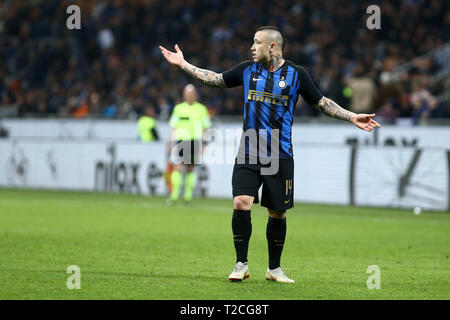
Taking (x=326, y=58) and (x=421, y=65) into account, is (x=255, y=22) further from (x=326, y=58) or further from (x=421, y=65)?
(x=421, y=65)

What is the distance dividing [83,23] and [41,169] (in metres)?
8.90

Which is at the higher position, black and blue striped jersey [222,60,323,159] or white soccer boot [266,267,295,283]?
black and blue striped jersey [222,60,323,159]

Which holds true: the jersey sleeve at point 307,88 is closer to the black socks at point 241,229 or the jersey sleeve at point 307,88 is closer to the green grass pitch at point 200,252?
the black socks at point 241,229

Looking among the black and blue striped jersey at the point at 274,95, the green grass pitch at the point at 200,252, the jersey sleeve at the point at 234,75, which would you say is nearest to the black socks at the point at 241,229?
the green grass pitch at the point at 200,252

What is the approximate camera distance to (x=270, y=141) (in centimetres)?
759

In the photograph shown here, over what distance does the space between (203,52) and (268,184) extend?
1886 centimetres

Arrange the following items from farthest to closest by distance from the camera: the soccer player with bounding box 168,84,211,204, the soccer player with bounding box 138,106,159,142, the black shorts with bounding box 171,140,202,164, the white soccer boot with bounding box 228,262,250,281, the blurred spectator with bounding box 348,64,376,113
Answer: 1. the soccer player with bounding box 138,106,159,142
2. the blurred spectator with bounding box 348,64,376,113
3. the black shorts with bounding box 171,140,202,164
4. the soccer player with bounding box 168,84,211,204
5. the white soccer boot with bounding box 228,262,250,281

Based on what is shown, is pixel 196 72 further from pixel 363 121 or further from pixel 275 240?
pixel 275 240

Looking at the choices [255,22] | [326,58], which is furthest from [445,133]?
[255,22]

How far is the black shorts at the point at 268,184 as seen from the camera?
297 inches

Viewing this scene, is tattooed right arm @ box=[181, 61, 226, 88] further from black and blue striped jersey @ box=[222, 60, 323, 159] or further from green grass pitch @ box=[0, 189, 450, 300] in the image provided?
green grass pitch @ box=[0, 189, 450, 300]

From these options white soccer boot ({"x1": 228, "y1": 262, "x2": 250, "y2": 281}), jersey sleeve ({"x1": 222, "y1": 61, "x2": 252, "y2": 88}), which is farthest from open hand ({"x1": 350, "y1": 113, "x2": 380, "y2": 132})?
white soccer boot ({"x1": 228, "y1": 262, "x2": 250, "y2": 281})

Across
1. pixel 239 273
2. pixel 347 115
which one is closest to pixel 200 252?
pixel 239 273

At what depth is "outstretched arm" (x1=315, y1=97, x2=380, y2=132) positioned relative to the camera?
7.55 m
